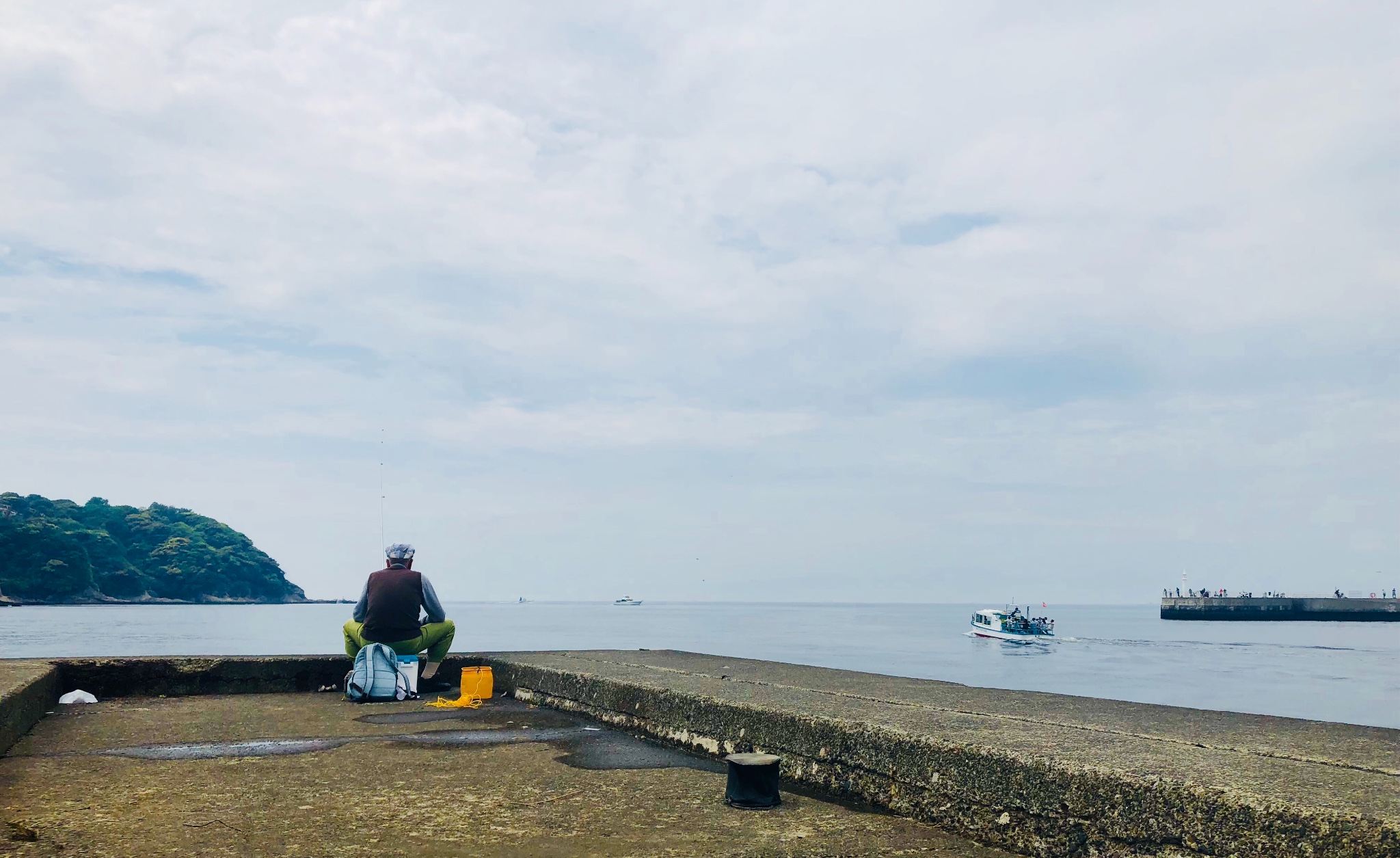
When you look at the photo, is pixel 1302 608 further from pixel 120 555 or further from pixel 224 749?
pixel 120 555

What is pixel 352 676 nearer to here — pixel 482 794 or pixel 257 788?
pixel 257 788

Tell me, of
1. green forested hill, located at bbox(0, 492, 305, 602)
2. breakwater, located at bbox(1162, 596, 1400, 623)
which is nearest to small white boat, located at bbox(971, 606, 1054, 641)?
breakwater, located at bbox(1162, 596, 1400, 623)

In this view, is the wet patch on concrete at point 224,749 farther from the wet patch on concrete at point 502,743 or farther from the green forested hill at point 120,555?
the green forested hill at point 120,555

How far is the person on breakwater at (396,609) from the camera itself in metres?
7.99

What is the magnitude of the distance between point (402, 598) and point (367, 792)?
148 inches

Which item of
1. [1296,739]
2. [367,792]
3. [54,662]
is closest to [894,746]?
[1296,739]

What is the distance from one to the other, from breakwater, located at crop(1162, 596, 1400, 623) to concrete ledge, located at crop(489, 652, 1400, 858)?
145752 millimetres

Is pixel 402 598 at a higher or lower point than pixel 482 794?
higher

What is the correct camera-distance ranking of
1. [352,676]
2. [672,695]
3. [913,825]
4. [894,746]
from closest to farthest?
[913,825], [894,746], [672,695], [352,676]

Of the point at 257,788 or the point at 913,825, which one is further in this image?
the point at 257,788

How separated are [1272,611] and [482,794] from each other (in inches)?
5903

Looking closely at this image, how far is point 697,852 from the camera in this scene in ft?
11.2

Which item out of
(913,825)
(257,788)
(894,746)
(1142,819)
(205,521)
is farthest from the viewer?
(205,521)

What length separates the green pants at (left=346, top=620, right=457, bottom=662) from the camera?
816 cm
